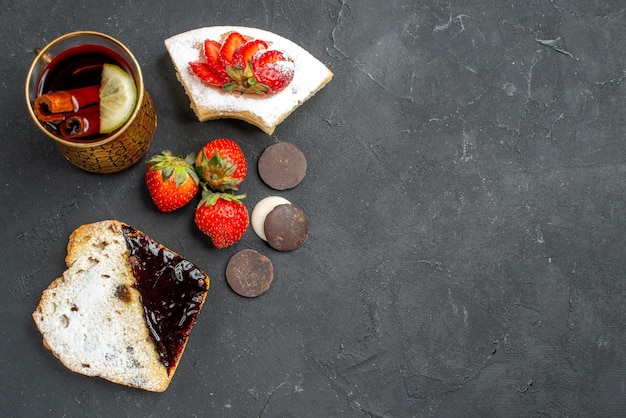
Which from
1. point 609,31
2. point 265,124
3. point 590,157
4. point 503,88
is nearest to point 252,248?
point 265,124

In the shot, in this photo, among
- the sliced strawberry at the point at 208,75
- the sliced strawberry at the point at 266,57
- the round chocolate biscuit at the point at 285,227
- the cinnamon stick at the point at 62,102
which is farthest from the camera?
the round chocolate biscuit at the point at 285,227

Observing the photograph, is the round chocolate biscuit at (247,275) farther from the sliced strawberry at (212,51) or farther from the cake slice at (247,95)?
the sliced strawberry at (212,51)

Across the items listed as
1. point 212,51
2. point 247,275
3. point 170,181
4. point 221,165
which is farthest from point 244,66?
point 247,275

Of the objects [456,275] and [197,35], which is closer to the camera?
[197,35]

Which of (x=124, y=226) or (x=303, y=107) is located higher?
(x=303, y=107)

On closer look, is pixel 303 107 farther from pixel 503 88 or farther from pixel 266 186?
pixel 503 88

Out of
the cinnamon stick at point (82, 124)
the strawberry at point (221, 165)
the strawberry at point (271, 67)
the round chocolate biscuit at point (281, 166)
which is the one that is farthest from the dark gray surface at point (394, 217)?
the cinnamon stick at point (82, 124)

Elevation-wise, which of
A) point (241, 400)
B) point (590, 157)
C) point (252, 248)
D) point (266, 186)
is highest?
point (590, 157)
